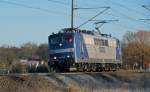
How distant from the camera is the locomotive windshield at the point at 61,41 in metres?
38.3

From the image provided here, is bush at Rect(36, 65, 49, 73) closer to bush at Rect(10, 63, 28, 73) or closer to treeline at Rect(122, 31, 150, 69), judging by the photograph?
bush at Rect(10, 63, 28, 73)

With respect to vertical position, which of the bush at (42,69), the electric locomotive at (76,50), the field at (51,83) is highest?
the electric locomotive at (76,50)

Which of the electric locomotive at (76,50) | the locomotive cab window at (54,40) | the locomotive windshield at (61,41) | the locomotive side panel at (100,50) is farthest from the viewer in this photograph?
the locomotive side panel at (100,50)

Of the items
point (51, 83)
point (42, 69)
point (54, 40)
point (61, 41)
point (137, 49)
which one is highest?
point (137, 49)

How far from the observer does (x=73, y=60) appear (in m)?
37.4

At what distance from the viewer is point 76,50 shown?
125 ft

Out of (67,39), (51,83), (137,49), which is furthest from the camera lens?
(137,49)

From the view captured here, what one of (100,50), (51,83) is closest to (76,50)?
(100,50)

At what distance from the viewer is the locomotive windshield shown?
3828 centimetres

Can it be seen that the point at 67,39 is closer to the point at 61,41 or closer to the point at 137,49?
the point at 61,41

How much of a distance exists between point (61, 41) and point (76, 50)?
1654 mm

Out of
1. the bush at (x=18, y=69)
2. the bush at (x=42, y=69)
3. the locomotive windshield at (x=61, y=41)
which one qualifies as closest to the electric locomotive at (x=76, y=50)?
the locomotive windshield at (x=61, y=41)

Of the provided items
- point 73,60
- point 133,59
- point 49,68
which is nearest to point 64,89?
point 73,60

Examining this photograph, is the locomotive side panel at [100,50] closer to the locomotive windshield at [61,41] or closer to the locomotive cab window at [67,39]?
the locomotive cab window at [67,39]
